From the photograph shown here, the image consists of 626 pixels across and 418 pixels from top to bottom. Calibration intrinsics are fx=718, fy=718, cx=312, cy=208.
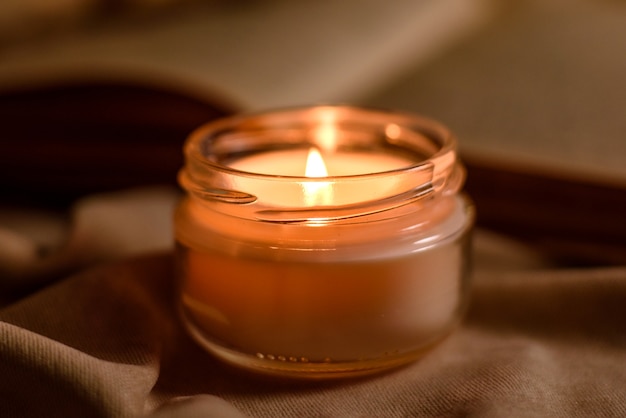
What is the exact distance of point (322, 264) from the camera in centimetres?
47

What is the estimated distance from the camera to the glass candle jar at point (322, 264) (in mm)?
471

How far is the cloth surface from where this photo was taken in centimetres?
44

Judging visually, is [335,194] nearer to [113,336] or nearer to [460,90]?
[113,336]

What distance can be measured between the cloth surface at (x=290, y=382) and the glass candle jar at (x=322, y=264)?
0.07 ft

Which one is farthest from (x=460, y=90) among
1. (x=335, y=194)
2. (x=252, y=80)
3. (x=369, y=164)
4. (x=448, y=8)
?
(x=448, y=8)

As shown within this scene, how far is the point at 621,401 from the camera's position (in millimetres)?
464

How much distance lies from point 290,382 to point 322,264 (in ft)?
0.31

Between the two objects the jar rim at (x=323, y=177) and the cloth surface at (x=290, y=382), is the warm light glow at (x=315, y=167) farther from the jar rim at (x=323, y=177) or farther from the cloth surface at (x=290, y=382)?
the cloth surface at (x=290, y=382)

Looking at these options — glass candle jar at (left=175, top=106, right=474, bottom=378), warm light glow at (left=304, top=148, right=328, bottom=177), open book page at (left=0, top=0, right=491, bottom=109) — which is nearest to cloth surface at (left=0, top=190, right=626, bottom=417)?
glass candle jar at (left=175, top=106, right=474, bottom=378)

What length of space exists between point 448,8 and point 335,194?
1240 mm

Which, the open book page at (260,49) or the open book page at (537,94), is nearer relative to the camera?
the open book page at (537,94)

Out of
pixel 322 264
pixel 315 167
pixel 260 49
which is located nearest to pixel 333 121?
pixel 315 167

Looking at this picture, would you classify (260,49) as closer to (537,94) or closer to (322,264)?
(537,94)

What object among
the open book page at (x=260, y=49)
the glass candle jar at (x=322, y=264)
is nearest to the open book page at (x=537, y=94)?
the open book page at (x=260, y=49)
